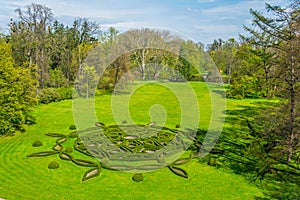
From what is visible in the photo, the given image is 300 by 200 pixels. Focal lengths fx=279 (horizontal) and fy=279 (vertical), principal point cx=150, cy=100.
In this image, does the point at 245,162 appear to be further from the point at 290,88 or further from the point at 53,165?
the point at 53,165

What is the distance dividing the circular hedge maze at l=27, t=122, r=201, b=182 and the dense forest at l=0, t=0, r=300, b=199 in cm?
415

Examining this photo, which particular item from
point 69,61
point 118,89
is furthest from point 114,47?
point 69,61

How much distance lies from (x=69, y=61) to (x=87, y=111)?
24.6 m

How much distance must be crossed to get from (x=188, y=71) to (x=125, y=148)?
5754cm

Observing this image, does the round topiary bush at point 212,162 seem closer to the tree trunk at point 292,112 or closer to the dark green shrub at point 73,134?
the tree trunk at point 292,112

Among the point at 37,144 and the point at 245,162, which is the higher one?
the point at 245,162

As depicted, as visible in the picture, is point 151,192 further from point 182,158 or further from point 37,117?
point 37,117

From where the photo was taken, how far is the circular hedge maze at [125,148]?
19422 mm

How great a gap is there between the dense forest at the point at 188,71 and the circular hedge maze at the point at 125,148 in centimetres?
415

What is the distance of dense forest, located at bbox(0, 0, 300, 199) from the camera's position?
59.1ft

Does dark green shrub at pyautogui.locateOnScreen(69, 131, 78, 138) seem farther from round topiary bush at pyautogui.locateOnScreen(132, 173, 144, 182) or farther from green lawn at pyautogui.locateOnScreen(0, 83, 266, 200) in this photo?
round topiary bush at pyautogui.locateOnScreen(132, 173, 144, 182)

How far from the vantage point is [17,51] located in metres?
43.9

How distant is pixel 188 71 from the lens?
254ft

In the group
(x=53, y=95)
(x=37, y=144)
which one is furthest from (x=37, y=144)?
(x=53, y=95)
